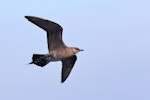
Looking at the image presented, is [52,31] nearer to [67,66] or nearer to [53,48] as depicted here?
[53,48]

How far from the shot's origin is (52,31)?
81.7 feet

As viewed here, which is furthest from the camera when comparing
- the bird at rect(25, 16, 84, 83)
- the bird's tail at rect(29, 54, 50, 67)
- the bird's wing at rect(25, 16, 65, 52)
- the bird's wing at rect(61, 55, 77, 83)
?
the bird's wing at rect(61, 55, 77, 83)

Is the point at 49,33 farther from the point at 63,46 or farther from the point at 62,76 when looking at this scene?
the point at 62,76

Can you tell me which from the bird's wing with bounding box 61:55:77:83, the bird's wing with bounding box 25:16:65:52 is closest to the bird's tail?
the bird's wing with bounding box 25:16:65:52

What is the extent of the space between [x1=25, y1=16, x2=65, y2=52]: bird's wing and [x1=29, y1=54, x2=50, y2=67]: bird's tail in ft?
1.99

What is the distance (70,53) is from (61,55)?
591 mm

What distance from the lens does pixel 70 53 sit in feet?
83.5

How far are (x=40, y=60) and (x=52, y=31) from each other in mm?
1363

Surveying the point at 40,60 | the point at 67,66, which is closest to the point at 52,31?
the point at 40,60

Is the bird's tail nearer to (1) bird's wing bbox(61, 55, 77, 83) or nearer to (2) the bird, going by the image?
(2) the bird

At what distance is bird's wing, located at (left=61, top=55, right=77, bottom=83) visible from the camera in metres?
26.4

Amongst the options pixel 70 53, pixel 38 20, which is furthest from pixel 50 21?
pixel 70 53

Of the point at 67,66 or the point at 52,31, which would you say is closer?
the point at 52,31

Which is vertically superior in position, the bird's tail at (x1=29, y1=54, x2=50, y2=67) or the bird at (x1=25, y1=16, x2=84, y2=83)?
the bird at (x1=25, y1=16, x2=84, y2=83)
